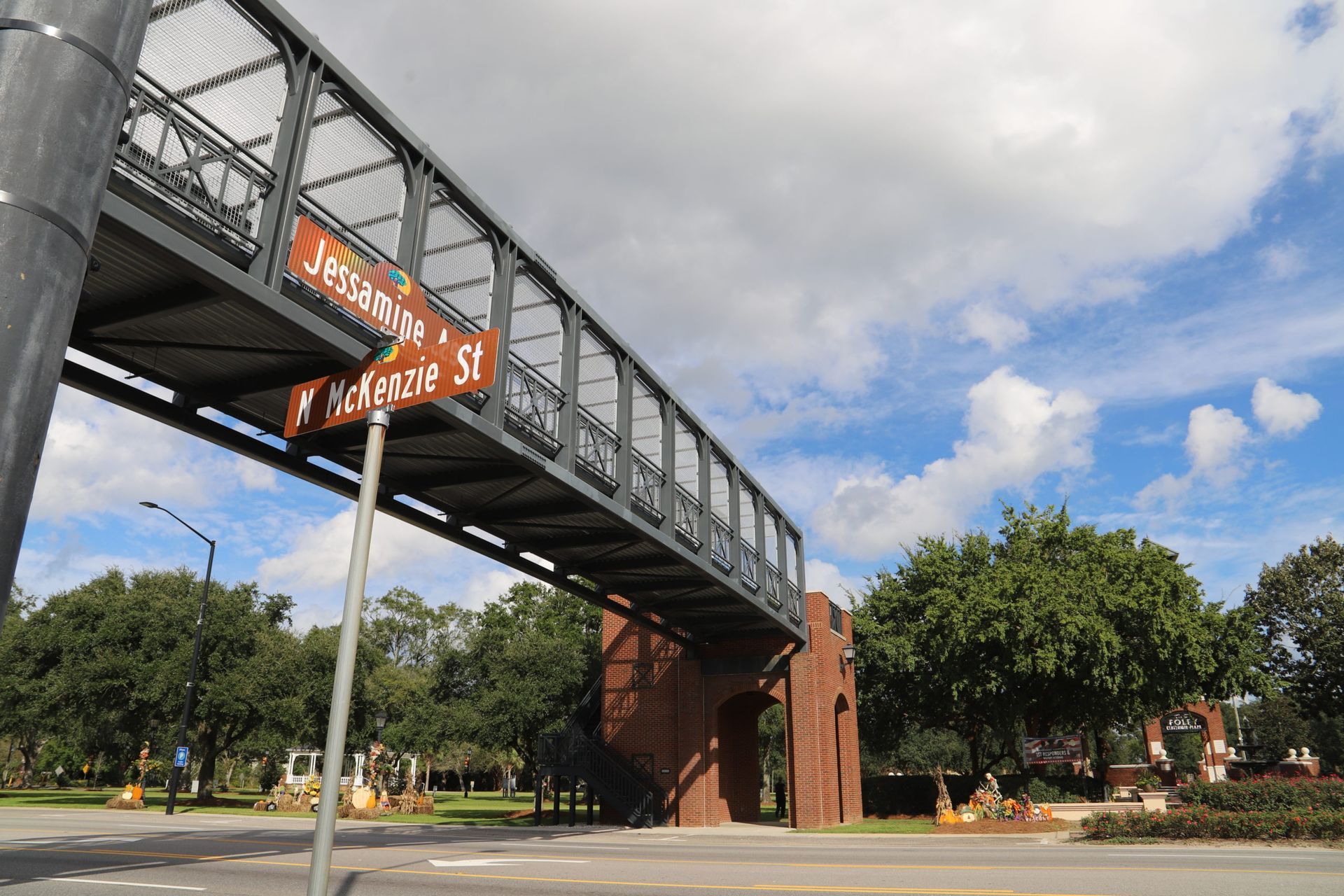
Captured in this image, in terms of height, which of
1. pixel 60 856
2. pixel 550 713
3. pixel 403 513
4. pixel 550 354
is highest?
pixel 550 354

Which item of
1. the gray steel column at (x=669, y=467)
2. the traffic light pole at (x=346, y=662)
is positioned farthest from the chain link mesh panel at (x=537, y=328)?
the traffic light pole at (x=346, y=662)

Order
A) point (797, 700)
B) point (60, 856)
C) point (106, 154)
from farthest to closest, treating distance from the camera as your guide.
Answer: point (797, 700), point (60, 856), point (106, 154)

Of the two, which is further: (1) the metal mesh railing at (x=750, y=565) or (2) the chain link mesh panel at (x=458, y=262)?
(1) the metal mesh railing at (x=750, y=565)

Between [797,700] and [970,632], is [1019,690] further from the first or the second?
[797,700]

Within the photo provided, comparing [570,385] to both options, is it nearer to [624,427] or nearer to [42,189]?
[624,427]

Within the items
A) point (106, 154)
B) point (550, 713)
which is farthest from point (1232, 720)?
point (106, 154)

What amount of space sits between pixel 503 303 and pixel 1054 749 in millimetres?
27418

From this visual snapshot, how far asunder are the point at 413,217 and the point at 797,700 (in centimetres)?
2054

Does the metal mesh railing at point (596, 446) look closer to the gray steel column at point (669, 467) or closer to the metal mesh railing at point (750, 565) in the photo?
the gray steel column at point (669, 467)

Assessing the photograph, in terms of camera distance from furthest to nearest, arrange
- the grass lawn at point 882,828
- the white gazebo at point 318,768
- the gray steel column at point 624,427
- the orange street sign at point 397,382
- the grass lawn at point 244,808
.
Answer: the white gazebo at point 318,768
the grass lawn at point 244,808
the grass lawn at point 882,828
the gray steel column at point 624,427
the orange street sign at point 397,382

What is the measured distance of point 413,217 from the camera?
1195 cm

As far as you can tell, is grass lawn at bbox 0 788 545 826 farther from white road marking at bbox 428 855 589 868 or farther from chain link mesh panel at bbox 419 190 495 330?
chain link mesh panel at bbox 419 190 495 330

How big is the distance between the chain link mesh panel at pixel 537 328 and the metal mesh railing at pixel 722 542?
24.8 ft

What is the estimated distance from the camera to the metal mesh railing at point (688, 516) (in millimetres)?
19742
